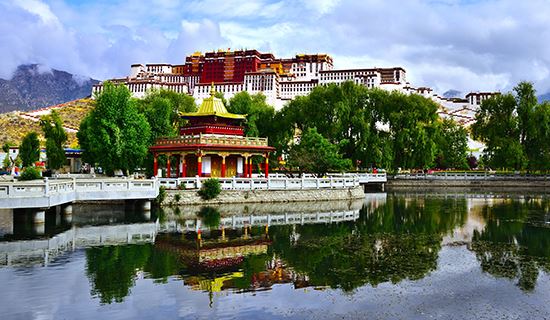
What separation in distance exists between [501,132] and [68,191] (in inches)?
1840

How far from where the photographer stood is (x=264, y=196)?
117ft

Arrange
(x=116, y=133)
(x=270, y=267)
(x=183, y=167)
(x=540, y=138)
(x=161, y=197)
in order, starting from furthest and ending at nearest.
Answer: (x=540, y=138) → (x=116, y=133) → (x=183, y=167) → (x=161, y=197) → (x=270, y=267)

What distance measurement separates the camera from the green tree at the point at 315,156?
46094mm

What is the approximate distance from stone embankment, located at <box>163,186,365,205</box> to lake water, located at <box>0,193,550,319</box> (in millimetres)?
3320

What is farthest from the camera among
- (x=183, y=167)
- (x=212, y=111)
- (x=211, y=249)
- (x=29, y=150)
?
(x=29, y=150)

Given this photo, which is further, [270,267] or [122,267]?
[270,267]

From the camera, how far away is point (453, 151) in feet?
234

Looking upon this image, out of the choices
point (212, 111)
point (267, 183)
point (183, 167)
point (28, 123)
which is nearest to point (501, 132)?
point (267, 183)

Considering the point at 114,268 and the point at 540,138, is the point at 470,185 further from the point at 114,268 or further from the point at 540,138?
the point at 114,268

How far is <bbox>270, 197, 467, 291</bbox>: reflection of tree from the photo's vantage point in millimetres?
15507

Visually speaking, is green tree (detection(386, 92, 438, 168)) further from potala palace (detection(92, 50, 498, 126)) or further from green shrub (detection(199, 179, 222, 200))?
potala palace (detection(92, 50, 498, 126))

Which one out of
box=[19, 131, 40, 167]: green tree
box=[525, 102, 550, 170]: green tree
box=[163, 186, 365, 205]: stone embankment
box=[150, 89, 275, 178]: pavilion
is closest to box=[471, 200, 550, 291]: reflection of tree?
box=[163, 186, 365, 205]: stone embankment

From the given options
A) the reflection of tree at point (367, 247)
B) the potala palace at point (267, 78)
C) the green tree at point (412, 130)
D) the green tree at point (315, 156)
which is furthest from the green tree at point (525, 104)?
the potala palace at point (267, 78)

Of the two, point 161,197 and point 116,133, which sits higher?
point 116,133
